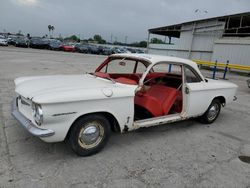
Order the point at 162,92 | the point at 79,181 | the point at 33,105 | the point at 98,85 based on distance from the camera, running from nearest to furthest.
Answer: the point at 79,181 → the point at 33,105 → the point at 98,85 → the point at 162,92

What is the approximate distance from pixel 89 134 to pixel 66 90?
765 mm

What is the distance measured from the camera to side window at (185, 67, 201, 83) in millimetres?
4850

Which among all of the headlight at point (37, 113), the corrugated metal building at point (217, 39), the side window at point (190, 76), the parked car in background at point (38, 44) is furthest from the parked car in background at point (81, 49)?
the headlight at point (37, 113)

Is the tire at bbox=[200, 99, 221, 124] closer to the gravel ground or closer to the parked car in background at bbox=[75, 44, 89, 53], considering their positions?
the gravel ground

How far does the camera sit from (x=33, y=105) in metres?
3.18

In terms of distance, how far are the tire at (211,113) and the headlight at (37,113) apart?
3872 millimetres

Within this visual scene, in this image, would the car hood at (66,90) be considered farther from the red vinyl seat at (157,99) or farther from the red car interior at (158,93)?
the red vinyl seat at (157,99)

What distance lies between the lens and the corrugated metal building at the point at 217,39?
2177 centimetres

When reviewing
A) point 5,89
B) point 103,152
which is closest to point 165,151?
point 103,152

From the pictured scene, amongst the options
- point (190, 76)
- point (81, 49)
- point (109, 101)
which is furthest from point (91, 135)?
point (81, 49)

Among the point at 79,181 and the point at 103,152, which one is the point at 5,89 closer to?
the point at 103,152

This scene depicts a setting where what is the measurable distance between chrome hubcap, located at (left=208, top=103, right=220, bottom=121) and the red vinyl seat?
134 centimetres

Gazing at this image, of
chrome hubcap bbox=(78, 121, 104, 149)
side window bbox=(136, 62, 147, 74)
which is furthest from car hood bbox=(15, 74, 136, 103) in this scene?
side window bbox=(136, 62, 147, 74)

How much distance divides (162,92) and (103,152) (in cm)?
184
